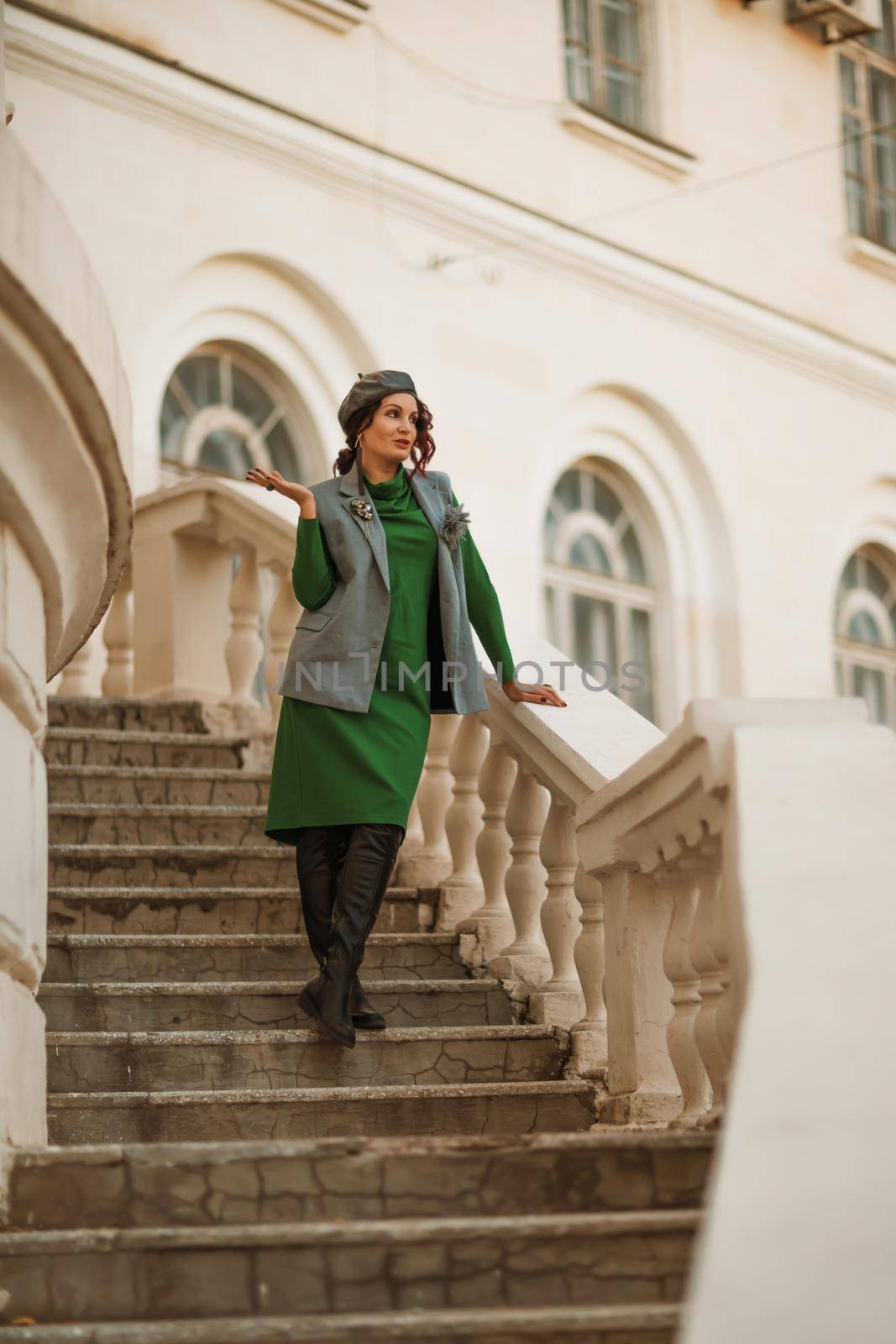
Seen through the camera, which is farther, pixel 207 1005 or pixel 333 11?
pixel 333 11

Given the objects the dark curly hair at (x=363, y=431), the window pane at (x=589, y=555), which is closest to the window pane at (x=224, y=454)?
the window pane at (x=589, y=555)

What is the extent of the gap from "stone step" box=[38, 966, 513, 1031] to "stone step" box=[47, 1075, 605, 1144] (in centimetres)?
44

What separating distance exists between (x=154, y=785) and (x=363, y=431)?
1.83 metres

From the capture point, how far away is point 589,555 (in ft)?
40.2

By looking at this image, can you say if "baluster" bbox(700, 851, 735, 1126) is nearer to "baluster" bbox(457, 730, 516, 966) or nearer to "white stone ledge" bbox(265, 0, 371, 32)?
"baluster" bbox(457, 730, 516, 966)

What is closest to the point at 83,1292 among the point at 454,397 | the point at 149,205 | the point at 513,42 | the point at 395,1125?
the point at 395,1125

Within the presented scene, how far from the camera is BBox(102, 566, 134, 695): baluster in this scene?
294 inches

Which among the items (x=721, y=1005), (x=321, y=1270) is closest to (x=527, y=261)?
(x=721, y=1005)

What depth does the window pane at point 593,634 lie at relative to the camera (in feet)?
39.8

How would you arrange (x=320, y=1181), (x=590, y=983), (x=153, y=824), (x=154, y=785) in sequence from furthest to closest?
1. (x=154, y=785)
2. (x=153, y=824)
3. (x=590, y=983)
4. (x=320, y=1181)

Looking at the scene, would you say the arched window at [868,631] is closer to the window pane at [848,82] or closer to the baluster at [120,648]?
the window pane at [848,82]

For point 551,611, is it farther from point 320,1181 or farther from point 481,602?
point 320,1181

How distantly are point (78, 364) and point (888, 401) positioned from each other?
38.1ft

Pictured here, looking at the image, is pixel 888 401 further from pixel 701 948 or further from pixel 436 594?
pixel 701 948
